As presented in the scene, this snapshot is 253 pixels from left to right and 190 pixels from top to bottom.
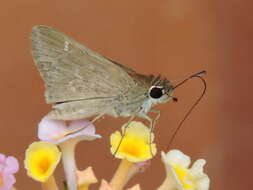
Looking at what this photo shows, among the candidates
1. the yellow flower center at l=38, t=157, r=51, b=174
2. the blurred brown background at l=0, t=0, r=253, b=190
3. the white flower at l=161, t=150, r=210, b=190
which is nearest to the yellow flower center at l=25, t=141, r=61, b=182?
the yellow flower center at l=38, t=157, r=51, b=174

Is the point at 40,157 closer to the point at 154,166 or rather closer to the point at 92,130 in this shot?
the point at 92,130

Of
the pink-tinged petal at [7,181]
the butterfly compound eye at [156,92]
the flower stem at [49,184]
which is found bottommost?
the flower stem at [49,184]

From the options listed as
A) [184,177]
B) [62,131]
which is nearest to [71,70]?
[62,131]

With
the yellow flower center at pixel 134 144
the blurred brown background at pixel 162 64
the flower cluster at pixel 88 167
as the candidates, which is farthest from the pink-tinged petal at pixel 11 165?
the blurred brown background at pixel 162 64

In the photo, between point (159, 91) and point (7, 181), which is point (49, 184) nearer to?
point (7, 181)

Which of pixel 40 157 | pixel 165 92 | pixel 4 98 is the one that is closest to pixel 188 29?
pixel 4 98

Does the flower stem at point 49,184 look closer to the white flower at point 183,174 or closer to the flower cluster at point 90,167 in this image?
the flower cluster at point 90,167
